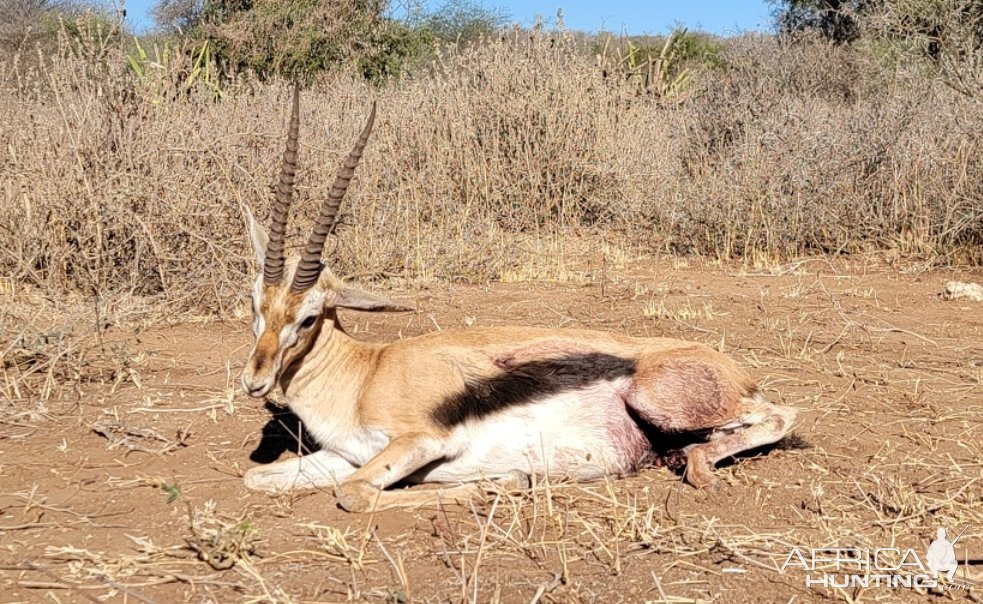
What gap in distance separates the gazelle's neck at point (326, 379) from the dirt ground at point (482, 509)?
0.46 m

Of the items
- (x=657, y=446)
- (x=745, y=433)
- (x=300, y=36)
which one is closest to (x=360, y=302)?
(x=657, y=446)

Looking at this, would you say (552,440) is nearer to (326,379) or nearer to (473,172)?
(326,379)

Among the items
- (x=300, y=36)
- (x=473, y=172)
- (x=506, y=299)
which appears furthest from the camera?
(x=300, y=36)

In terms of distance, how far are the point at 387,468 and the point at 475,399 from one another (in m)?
0.58

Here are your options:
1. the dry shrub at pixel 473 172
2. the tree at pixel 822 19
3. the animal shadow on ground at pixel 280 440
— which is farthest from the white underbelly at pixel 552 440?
the tree at pixel 822 19

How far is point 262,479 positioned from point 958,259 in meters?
8.68

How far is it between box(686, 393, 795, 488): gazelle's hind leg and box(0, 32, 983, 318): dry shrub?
4.31 meters

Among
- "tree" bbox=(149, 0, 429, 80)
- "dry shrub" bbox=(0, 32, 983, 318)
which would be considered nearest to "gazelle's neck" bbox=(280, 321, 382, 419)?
"dry shrub" bbox=(0, 32, 983, 318)

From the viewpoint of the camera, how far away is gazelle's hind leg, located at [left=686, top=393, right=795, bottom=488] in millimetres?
4645

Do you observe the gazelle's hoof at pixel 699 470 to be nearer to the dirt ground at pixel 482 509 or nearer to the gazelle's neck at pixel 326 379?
the dirt ground at pixel 482 509

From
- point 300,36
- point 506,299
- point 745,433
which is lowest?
point 506,299

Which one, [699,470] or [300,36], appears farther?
[300,36]

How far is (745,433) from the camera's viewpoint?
15.5ft

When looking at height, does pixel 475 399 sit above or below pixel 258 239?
below
